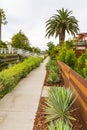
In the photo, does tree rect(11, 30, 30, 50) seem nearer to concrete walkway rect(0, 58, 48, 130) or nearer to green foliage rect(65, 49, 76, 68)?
green foliage rect(65, 49, 76, 68)

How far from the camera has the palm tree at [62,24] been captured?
4900 cm

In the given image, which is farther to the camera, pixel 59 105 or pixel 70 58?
pixel 70 58

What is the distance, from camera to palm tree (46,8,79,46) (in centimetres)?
4900

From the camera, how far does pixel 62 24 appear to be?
49.6 meters

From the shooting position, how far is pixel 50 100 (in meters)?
6.50

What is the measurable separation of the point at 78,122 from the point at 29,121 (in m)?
1.19

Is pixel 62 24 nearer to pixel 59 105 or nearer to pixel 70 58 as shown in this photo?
pixel 70 58

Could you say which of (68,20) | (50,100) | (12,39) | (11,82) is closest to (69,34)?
(68,20)

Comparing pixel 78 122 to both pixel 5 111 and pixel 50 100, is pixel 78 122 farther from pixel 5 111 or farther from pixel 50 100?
pixel 5 111

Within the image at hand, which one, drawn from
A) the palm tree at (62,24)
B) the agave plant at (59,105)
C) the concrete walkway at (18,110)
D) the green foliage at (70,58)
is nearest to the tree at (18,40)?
the palm tree at (62,24)

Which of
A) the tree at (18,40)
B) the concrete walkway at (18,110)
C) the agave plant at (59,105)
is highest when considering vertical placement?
the tree at (18,40)

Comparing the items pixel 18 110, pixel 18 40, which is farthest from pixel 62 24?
pixel 18 110

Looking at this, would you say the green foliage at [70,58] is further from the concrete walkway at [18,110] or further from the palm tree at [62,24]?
the palm tree at [62,24]

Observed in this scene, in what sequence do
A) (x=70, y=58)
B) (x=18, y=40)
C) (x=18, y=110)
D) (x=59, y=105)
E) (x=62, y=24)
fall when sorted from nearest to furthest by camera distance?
(x=59, y=105) → (x=18, y=110) → (x=70, y=58) → (x=62, y=24) → (x=18, y=40)
